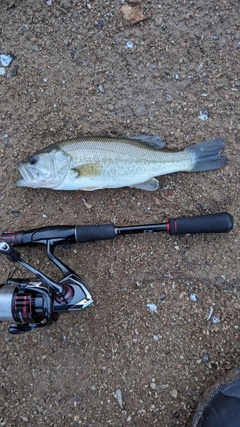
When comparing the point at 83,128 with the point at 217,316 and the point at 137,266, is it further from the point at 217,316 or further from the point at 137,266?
the point at 217,316

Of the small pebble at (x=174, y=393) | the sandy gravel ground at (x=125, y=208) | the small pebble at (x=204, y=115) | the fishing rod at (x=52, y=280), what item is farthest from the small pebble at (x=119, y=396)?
the small pebble at (x=204, y=115)

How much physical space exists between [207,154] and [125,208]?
0.74m

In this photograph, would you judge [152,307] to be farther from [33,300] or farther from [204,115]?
[204,115]

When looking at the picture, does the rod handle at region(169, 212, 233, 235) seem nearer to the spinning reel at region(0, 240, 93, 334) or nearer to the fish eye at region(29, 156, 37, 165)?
the spinning reel at region(0, 240, 93, 334)

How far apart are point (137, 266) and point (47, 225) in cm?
76

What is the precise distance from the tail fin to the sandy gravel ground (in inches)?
3.8

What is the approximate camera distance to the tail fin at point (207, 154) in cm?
275

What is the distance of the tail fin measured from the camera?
108 inches

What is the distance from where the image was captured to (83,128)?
2.92 m

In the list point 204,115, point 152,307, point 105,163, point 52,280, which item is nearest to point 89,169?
point 105,163

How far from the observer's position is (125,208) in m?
2.88

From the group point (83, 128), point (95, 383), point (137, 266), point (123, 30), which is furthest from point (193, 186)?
point (95, 383)

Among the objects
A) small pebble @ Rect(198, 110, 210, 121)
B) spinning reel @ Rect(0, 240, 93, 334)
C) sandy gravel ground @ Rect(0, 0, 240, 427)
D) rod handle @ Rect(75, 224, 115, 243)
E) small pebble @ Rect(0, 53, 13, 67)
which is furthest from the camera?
small pebble @ Rect(0, 53, 13, 67)

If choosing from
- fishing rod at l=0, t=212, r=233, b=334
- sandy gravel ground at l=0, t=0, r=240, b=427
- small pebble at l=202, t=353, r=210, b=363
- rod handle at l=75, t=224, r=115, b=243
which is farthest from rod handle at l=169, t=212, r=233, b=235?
small pebble at l=202, t=353, r=210, b=363
